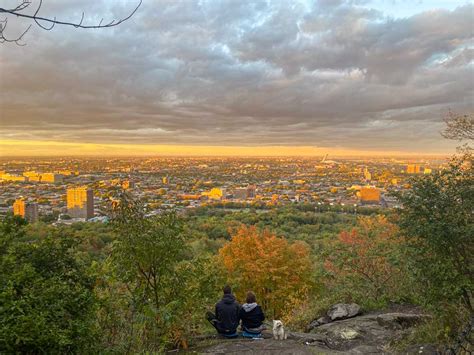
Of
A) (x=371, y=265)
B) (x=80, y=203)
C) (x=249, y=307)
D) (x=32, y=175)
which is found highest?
(x=32, y=175)

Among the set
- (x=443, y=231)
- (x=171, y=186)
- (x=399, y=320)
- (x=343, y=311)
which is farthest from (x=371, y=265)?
(x=171, y=186)

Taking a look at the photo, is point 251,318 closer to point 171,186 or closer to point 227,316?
point 227,316

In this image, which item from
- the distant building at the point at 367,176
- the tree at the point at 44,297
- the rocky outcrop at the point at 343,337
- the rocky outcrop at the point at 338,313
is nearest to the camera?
the tree at the point at 44,297

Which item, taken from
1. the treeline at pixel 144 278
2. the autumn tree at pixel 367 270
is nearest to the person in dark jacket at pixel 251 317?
the treeline at pixel 144 278

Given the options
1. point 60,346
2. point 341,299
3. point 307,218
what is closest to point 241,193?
point 307,218

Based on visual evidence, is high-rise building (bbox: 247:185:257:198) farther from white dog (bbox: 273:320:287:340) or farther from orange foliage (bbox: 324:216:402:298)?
white dog (bbox: 273:320:287:340)

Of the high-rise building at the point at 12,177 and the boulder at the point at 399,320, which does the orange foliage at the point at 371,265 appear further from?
the high-rise building at the point at 12,177
